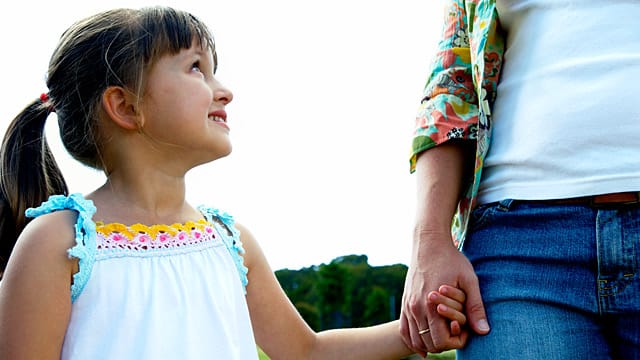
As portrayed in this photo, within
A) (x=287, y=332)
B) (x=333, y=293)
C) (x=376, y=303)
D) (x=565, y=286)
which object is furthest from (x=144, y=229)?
(x=333, y=293)

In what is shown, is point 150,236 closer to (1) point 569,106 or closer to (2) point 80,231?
(2) point 80,231

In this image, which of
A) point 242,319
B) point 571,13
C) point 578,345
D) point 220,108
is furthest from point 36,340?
point 571,13

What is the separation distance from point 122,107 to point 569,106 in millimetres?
930

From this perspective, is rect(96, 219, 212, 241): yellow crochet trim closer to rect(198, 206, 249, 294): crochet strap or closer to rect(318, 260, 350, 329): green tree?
rect(198, 206, 249, 294): crochet strap

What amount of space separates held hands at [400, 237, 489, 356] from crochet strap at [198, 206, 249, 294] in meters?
0.42

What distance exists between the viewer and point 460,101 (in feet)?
4.61

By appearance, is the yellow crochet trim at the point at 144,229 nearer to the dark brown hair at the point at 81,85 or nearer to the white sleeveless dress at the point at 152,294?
the white sleeveless dress at the point at 152,294

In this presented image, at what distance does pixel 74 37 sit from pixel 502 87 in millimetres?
939

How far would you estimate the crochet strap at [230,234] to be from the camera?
1.57 m

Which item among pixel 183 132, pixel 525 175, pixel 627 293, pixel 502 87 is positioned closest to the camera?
pixel 627 293

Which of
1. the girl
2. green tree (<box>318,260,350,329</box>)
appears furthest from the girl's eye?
green tree (<box>318,260,350,329</box>)

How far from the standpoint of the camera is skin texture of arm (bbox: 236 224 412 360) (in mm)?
1657

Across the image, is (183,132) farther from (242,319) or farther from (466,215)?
(466,215)

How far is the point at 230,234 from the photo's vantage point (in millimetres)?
1617
